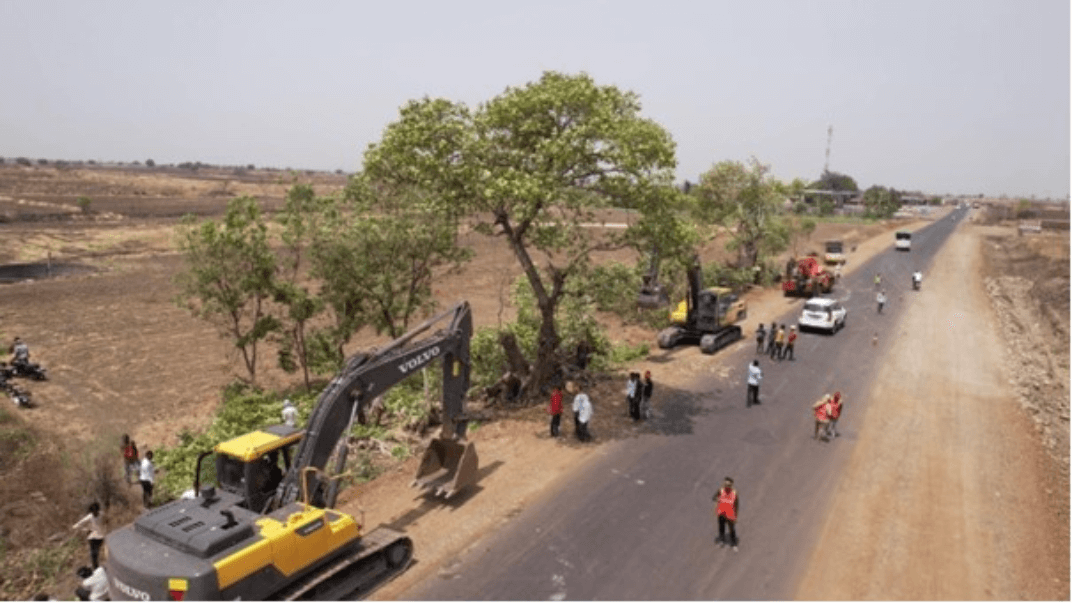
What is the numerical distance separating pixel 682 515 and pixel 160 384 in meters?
23.5

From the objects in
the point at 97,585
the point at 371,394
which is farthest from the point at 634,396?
the point at 97,585

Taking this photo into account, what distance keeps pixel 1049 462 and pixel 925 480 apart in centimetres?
479

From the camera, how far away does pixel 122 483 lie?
17.9 meters

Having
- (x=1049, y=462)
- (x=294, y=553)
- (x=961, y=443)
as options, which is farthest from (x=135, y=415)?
(x=1049, y=462)

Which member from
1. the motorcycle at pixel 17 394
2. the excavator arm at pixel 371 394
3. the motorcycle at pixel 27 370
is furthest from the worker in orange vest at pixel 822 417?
the motorcycle at pixel 27 370

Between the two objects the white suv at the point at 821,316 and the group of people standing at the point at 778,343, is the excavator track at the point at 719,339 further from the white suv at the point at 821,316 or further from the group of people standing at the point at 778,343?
the white suv at the point at 821,316

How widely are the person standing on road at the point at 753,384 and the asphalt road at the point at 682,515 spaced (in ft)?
1.14

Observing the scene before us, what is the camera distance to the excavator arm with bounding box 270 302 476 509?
484 inches

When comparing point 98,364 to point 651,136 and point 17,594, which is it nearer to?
point 17,594

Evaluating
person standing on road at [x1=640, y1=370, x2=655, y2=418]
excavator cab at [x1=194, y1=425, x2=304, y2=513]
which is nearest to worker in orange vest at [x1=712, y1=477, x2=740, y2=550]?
person standing on road at [x1=640, y1=370, x2=655, y2=418]

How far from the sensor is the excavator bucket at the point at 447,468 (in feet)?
50.8

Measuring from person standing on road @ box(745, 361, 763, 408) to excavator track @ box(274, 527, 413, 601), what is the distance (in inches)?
547

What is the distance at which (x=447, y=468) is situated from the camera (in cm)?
1620

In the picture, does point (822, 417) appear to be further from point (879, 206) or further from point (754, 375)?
point (879, 206)
